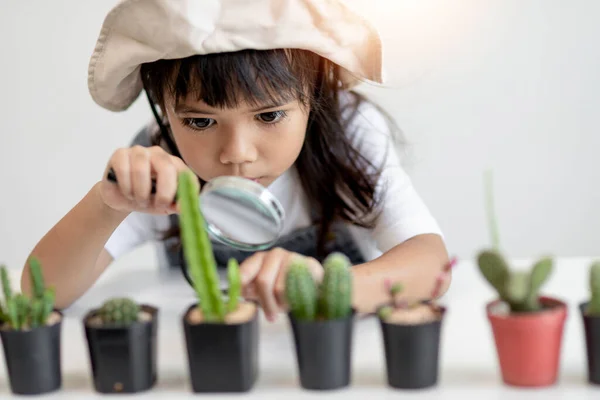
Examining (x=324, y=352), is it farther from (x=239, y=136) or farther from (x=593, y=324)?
(x=239, y=136)

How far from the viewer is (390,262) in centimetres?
97

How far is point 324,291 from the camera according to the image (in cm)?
61

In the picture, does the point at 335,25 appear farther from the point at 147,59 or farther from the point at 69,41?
the point at 69,41

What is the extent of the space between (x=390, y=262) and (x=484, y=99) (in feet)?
4.28

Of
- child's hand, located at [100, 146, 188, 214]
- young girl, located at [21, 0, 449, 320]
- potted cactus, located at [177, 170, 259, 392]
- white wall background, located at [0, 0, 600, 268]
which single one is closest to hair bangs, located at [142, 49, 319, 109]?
young girl, located at [21, 0, 449, 320]

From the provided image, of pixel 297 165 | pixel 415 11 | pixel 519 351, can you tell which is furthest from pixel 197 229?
pixel 415 11

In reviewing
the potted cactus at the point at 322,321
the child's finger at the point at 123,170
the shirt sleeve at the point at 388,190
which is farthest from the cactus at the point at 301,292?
the shirt sleeve at the point at 388,190

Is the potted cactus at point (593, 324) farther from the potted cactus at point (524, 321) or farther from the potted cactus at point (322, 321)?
the potted cactus at point (322, 321)

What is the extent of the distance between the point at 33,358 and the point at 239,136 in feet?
1.28

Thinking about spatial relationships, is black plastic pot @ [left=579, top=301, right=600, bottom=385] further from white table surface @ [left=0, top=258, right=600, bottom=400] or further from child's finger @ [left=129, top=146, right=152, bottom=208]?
child's finger @ [left=129, top=146, right=152, bottom=208]

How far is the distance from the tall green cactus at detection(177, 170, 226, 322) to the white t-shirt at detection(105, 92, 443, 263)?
0.49 metres

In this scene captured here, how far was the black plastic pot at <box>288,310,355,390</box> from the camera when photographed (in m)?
0.60

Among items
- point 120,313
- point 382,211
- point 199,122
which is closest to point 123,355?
point 120,313

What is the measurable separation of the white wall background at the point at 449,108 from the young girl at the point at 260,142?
0.91 meters
